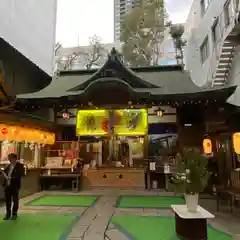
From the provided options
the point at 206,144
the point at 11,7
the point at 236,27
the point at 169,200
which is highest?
the point at 11,7

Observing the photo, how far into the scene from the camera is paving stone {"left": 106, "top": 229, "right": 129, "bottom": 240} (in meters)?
5.50

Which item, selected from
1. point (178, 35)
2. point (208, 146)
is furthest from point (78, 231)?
point (178, 35)

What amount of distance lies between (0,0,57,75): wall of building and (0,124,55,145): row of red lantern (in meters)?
4.59

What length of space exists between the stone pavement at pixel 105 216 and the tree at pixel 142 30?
15202mm

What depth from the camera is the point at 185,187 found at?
5.34 m

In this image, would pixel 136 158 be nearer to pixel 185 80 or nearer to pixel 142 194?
pixel 142 194

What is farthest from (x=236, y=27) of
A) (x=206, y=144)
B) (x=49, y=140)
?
(x=49, y=140)

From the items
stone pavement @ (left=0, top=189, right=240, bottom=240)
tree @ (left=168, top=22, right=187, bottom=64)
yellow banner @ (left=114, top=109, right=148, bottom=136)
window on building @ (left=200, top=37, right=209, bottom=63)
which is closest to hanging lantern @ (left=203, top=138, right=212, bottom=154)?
stone pavement @ (left=0, top=189, right=240, bottom=240)

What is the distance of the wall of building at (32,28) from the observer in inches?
468

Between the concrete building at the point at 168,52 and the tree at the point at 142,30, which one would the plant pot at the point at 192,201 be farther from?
the concrete building at the point at 168,52

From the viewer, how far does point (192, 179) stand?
5.35m

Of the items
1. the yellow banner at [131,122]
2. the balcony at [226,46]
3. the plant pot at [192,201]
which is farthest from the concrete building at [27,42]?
the balcony at [226,46]

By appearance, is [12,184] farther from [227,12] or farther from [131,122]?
[227,12]

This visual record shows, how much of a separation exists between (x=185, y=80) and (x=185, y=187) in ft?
27.2
